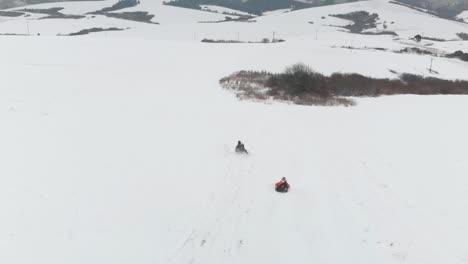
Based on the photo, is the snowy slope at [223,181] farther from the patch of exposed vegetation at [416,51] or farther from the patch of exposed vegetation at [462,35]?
the patch of exposed vegetation at [462,35]

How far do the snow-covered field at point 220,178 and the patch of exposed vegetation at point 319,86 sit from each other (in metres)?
3.56

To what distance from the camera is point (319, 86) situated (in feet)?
148

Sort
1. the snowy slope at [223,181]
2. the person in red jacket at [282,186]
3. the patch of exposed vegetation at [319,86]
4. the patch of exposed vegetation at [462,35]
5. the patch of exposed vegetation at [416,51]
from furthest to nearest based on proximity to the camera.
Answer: the patch of exposed vegetation at [462,35]
the patch of exposed vegetation at [416,51]
the patch of exposed vegetation at [319,86]
the person in red jacket at [282,186]
the snowy slope at [223,181]

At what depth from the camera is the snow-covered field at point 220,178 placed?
11281 millimetres

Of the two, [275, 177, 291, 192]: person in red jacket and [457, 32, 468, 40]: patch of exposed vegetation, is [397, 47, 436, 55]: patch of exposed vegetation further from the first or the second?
[275, 177, 291, 192]: person in red jacket

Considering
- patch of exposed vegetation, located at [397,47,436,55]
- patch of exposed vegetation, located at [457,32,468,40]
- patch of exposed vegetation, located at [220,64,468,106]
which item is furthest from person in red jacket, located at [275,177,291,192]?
patch of exposed vegetation, located at [457,32,468,40]

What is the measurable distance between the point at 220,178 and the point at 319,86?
99.4 ft

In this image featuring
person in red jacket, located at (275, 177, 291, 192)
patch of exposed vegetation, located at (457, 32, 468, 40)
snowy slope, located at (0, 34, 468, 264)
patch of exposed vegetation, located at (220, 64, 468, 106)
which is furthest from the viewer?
patch of exposed vegetation, located at (457, 32, 468, 40)

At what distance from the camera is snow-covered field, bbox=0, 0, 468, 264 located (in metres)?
11.3

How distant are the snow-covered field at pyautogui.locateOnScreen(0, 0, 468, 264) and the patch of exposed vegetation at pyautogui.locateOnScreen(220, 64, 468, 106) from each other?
3560 mm

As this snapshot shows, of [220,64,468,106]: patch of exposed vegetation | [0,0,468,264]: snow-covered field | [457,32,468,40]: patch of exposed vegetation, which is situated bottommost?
[457,32,468,40]: patch of exposed vegetation

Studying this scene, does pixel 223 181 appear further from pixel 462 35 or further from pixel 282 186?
pixel 462 35

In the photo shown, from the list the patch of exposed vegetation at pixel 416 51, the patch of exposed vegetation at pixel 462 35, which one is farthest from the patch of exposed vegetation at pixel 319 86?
the patch of exposed vegetation at pixel 462 35

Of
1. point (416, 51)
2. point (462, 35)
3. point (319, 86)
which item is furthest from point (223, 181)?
point (462, 35)
